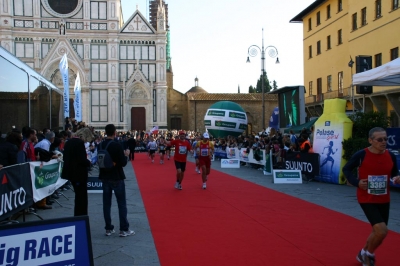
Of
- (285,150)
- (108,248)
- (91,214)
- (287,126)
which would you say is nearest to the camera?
(108,248)

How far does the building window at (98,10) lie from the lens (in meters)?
54.8

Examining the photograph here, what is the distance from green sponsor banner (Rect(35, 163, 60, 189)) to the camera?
10520 mm

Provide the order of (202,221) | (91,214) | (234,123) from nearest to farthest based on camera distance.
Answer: (202,221) → (91,214) → (234,123)

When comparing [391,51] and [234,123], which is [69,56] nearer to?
[234,123]

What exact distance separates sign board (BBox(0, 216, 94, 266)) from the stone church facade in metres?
51.3

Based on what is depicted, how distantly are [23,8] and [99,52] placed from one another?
32.4 feet

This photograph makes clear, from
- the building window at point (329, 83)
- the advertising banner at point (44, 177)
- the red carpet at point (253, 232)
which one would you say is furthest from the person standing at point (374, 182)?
the building window at point (329, 83)

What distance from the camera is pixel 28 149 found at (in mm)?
11242

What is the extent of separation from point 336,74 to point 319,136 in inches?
926

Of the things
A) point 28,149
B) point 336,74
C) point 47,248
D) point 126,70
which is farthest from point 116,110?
point 47,248

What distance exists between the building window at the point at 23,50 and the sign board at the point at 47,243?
53.9 metres

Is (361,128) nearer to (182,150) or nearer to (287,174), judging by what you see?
(287,174)

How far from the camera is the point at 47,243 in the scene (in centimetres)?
387

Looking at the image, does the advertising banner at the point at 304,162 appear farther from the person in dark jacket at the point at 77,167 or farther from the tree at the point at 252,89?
the tree at the point at 252,89
